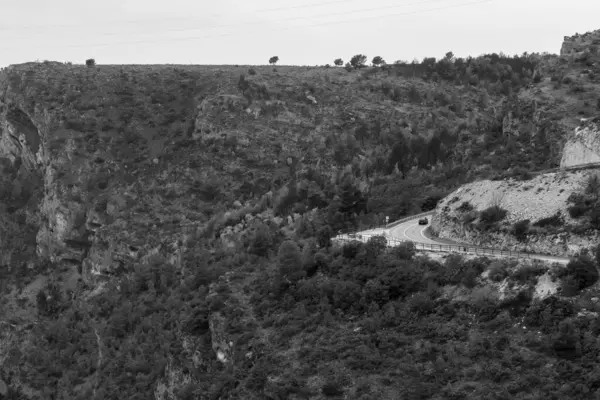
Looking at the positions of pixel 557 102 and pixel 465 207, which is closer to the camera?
pixel 465 207

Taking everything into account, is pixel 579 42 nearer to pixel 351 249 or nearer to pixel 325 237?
pixel 325 237

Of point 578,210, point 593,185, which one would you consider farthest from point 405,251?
point 593,185

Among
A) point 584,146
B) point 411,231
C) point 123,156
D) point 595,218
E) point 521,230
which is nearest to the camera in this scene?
point 595,218

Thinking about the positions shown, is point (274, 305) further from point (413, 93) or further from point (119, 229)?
point (413, 93)

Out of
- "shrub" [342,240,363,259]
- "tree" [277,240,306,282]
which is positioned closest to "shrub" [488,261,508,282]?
"shrub" [342,240,363,259]

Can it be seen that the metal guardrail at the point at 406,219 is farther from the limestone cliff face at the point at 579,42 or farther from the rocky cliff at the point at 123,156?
the rocky cliff at the point at 123,156

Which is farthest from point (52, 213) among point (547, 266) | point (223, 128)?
point (547, 266)

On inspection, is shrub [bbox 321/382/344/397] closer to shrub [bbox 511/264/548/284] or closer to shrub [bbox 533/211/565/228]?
shrub [bbox 511/264/548/284]
